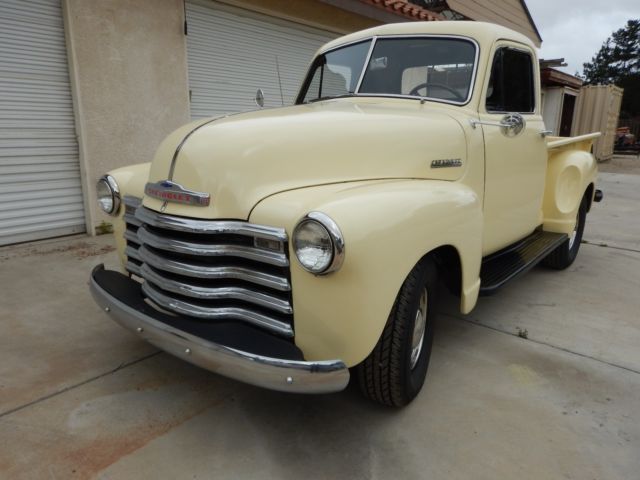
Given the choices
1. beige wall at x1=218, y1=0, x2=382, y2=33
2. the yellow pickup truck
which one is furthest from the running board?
beige wall at x1=218, y1=0, x2=382, y2=33

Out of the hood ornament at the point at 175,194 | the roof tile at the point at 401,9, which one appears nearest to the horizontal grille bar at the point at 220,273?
the hood ornament at the point at 175,194

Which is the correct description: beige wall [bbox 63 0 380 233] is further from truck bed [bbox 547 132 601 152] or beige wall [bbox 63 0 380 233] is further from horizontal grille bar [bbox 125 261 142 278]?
truck bed [bbox 547 132 601 152]

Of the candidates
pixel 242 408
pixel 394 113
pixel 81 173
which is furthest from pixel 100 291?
pixel 81 173

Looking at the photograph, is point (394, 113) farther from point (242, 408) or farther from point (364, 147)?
point (242, 408)

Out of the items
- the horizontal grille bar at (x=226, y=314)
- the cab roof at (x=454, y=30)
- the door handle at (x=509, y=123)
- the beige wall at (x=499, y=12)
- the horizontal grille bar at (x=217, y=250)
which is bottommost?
the horizontal grille bar at (x=226, y=314)

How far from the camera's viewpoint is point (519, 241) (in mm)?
3926

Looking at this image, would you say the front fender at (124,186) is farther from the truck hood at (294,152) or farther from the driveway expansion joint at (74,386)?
the driveway expansion joint at (74,386)

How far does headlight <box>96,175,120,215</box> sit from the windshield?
1.58 m

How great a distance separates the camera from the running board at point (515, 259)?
3013 mm

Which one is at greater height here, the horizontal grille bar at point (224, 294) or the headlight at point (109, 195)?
the headlight at point (109, 195)

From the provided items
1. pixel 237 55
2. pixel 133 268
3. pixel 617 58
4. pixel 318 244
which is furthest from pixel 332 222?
pixel 617 58

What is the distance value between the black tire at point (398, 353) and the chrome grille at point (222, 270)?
47 centimetres

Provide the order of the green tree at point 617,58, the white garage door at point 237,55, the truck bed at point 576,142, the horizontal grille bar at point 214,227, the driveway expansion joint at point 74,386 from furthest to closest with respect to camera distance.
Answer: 1. the green tree at point 617,58
2. the white garage door at point 237,55
3. the truck bed at point 576,142
4. the driveway expansion joint at point 74,386
5. the horizontal grille bar at point 214,227

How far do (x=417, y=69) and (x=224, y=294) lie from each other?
80.6 inches
